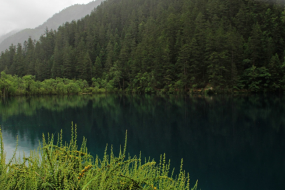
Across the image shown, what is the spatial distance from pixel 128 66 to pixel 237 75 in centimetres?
3530

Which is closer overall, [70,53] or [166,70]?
[166,70]

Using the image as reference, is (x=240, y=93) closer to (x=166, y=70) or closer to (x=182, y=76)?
(x=182, y=76)

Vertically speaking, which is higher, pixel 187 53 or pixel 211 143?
pixel 187 53

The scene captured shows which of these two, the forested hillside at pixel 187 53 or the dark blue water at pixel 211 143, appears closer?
the dark blue water at pixel 211 143

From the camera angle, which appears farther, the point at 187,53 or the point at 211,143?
the point at 187,53

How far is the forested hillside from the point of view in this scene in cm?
4784

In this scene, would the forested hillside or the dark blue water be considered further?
the forested hillside

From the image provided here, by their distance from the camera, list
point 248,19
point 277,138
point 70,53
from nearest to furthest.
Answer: point 277,138
point 248,19
point 70,53

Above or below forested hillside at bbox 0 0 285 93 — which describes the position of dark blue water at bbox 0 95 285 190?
below

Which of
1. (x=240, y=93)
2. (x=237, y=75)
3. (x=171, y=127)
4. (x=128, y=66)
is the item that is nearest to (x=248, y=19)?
(x=237, y=75)

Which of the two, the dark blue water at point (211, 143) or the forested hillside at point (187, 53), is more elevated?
the forested hillside at point (187, 53)

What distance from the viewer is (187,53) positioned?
172 ft

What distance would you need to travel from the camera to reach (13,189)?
2.51 m

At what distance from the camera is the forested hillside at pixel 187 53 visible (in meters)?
47.8
